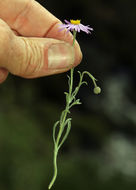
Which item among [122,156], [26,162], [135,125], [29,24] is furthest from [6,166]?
[29,24]

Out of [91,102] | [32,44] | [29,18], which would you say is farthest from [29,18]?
[91,102]

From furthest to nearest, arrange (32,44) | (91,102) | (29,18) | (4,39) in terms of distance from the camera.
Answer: (91,102) → (29,18) → (32,44) → (4,39)

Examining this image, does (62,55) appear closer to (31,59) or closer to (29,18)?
(31,59)

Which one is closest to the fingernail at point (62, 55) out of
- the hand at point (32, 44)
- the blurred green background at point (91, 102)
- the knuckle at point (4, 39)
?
the hand at point (32, 44)

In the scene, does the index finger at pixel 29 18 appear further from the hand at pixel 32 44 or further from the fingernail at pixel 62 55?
the fingernail at pixel 62 55

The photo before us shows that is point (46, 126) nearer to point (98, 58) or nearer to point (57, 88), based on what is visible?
point (57, 88)

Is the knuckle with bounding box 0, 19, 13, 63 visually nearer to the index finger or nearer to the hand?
the hand

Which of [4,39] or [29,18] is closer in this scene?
[4,39]
